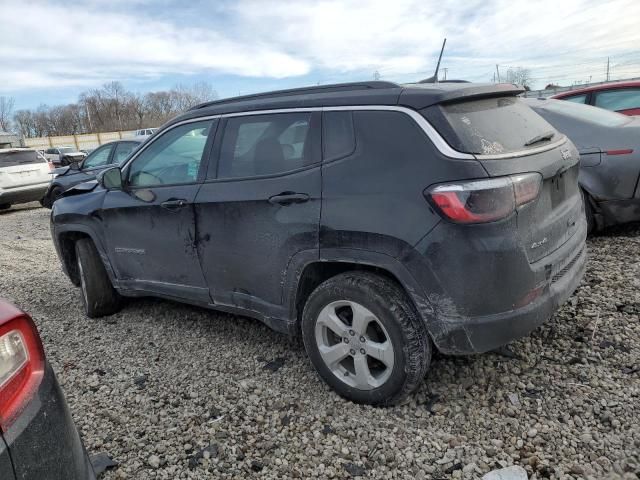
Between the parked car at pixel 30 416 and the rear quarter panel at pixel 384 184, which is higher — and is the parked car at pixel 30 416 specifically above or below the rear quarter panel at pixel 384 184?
below

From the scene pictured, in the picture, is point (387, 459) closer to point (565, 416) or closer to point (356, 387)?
point (356, 387)

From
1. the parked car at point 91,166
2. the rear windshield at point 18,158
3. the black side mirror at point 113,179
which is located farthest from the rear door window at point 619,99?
the rear windshield at point 18,158

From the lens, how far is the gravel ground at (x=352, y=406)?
235 centimetres

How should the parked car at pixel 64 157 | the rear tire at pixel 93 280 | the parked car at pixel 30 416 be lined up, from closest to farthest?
the parked car at pixel 30 416 < the rear tire at pixel 93 280 < the parked car at pixel 64 157

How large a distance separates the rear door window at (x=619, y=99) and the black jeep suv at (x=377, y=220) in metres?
4.76

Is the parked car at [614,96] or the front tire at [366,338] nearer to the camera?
the front tire at [366,338]

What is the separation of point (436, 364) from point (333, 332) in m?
0.74

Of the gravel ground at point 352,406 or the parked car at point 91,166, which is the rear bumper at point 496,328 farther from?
the parked car at point 91,166

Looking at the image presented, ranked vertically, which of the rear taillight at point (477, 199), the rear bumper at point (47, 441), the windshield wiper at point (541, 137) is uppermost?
the windshield wiper at point (541, 137)

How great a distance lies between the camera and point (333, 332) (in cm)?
286

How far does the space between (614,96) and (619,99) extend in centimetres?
8

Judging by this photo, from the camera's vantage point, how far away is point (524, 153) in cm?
251

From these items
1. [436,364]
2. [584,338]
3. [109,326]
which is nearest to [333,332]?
[436,364]

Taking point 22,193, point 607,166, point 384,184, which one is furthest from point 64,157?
point 384,184
